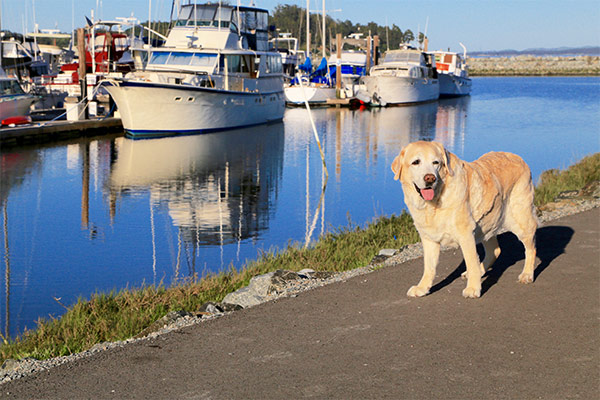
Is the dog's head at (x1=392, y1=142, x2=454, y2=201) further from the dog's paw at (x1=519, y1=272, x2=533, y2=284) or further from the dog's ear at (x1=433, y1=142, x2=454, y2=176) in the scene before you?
the dog's paw at (x1=519, y1=272, x2=533, y2=284)

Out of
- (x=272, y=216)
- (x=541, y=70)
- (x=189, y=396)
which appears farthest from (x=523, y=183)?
(x=541, y=70)

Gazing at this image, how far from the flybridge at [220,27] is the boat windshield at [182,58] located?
18.6 inches

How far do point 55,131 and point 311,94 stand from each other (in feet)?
85.7

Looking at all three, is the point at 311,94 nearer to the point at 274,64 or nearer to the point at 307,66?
the point at 307,66

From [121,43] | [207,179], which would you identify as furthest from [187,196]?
[121,43]

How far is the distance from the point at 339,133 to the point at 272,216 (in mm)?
19429

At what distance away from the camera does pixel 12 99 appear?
30.0 m

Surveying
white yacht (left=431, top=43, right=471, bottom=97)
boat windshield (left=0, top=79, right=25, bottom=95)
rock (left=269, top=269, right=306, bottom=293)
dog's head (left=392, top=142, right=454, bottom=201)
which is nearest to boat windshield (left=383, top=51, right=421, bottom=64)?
white yacht (left=431, top=43, right=471, bottom=97)

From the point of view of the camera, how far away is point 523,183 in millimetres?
7199

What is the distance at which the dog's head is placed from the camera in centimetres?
608

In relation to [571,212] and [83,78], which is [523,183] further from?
[83,78]

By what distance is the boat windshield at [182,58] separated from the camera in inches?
1304

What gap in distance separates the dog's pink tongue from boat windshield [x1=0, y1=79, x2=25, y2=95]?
2730 centimetres

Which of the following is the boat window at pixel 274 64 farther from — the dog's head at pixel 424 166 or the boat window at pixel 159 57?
the dog's head at pixel 424 166
